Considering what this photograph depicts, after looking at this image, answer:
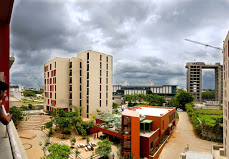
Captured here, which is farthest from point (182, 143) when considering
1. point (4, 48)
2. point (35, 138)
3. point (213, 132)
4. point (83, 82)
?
point (4, 48)

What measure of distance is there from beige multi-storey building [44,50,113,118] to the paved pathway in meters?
12.8

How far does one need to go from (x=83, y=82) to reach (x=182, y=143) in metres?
18.4

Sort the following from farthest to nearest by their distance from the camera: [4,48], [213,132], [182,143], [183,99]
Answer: [183,99] → [213,132] → [182,143] → [4,48]

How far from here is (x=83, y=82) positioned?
27141 mm

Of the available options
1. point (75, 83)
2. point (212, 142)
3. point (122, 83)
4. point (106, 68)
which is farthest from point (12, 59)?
point (122, 83)

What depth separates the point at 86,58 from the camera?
87.8 feet

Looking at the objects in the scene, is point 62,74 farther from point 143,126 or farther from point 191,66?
point 191,66

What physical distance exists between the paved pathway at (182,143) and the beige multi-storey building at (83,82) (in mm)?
12752

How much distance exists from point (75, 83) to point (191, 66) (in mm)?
49291

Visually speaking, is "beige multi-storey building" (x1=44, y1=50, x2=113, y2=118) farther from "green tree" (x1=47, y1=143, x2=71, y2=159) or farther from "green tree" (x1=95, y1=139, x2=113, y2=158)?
"green tree" (x1=47, y1=143, x2=71, y2=159)

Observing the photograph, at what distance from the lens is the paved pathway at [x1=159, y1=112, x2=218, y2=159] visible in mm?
16000

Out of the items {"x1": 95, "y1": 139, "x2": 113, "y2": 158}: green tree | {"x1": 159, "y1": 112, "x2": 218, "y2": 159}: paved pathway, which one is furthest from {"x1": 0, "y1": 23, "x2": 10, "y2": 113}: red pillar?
{"x1": 159, "y1": 112, "x2": 218, "y2": 159}: paved pathway

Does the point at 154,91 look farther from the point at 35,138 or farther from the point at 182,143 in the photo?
the point at 35,138

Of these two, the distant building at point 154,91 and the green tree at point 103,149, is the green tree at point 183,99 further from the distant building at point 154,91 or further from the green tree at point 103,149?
the green tree at point 103,149
